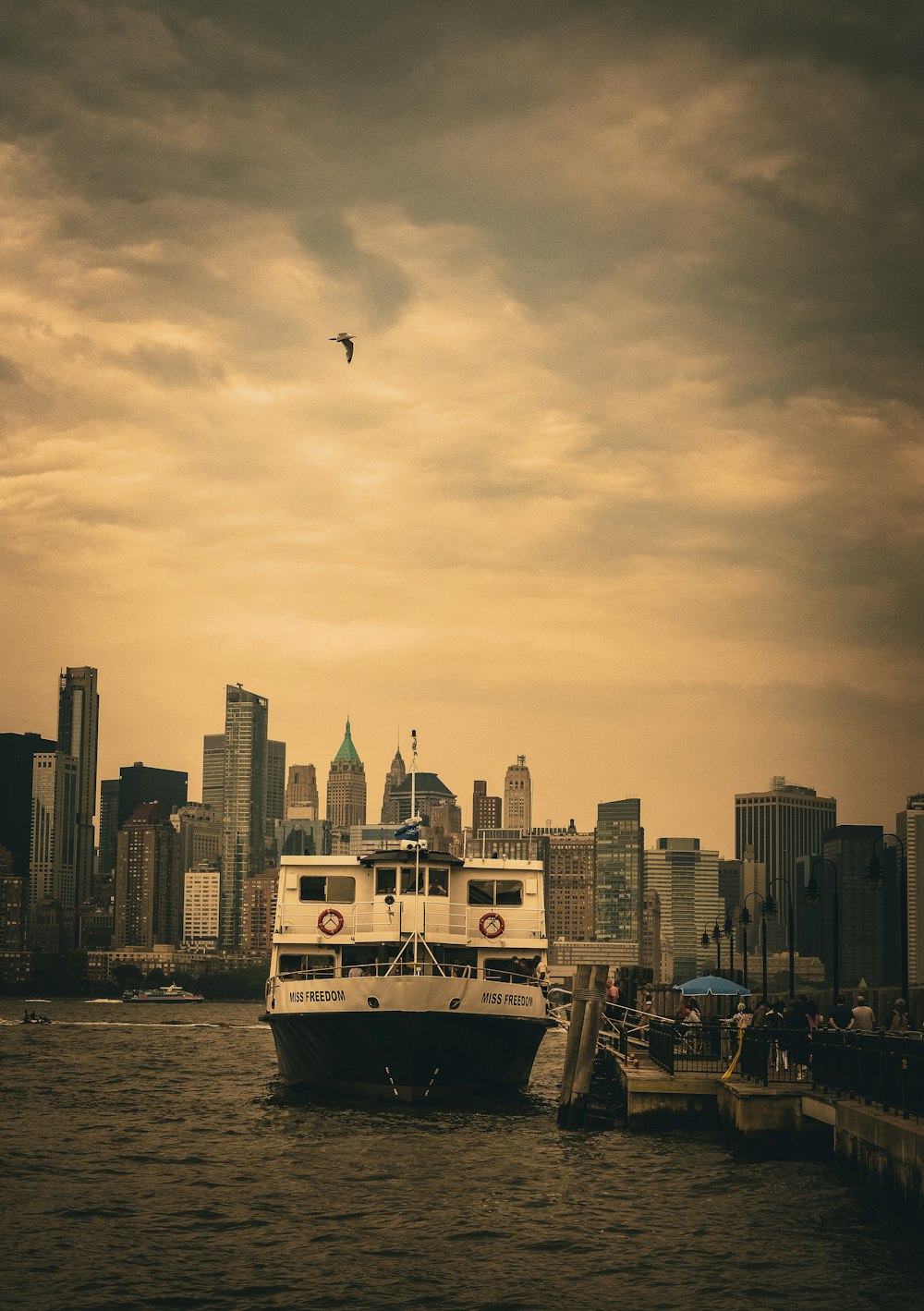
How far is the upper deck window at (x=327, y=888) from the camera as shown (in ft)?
169

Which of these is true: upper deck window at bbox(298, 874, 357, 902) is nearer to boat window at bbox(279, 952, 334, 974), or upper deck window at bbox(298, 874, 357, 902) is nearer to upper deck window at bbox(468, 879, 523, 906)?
boat window at bbox(279, 952, 334, 974)

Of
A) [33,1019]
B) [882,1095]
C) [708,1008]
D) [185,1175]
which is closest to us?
[882,1095]

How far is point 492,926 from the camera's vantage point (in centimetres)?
5047

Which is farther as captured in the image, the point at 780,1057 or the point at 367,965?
the point at 367,965

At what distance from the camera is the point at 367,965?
46.1 metres

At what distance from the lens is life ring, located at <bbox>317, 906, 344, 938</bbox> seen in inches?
1959

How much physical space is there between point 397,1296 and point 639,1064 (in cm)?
2285

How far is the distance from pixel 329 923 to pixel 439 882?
357 cm

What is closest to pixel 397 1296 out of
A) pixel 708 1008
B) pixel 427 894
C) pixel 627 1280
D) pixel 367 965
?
pixel 627 1280

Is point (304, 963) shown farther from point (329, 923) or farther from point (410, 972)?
point (410, 972)

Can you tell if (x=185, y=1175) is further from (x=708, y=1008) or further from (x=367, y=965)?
(x=708, y=1008)

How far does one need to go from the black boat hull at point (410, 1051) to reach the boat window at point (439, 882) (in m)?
5.13

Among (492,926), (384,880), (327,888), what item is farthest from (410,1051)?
(327,888)

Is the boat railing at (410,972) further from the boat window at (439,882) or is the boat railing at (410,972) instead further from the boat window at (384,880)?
the boat window at (384,880)
